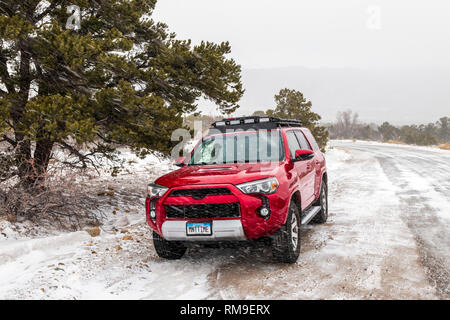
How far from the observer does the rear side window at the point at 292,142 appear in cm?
572

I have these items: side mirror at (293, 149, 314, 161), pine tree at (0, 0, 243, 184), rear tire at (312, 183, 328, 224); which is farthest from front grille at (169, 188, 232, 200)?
rear tire at (312, 183, 328, 224)

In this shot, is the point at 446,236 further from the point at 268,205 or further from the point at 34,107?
the point at 34,107

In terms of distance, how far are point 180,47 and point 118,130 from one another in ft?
8.30

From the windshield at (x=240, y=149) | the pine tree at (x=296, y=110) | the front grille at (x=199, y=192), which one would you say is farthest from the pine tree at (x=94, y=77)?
the pine tree at (x=296, y=110)

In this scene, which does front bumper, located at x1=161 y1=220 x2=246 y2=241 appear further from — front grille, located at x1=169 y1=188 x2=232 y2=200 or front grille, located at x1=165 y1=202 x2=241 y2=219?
front grille, located at x1=169 y1=188 x2=232 y2=200

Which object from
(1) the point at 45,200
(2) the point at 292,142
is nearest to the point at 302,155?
(2) the point at 292,142

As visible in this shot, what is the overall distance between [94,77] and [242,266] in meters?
4.68

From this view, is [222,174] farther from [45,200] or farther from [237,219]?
[45,200]

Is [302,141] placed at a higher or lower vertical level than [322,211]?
higher

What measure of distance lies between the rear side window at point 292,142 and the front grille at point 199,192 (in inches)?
61.5

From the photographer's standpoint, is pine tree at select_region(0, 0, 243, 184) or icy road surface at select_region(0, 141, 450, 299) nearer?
icy road surface at select_region(0, 141, 450, 299)

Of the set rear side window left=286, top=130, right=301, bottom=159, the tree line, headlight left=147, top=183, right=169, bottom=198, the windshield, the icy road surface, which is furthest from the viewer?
the tree line

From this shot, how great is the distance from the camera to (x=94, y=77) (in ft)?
23.1

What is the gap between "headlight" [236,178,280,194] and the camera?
175 inches
